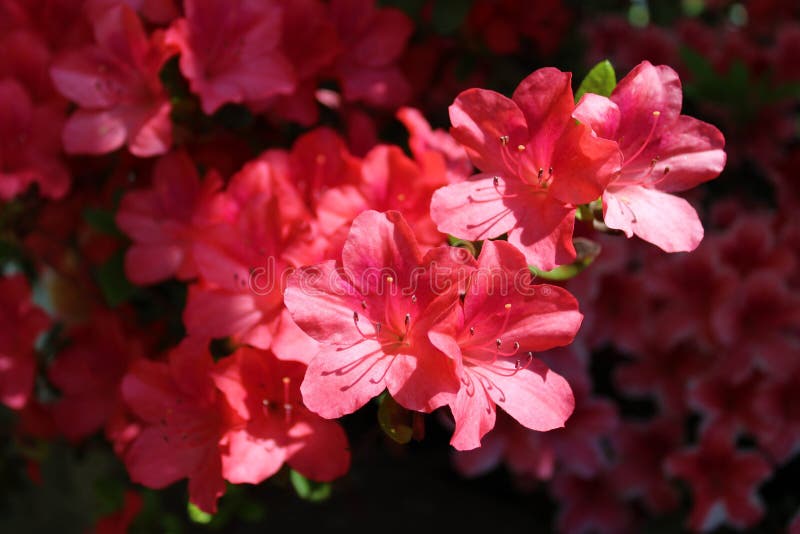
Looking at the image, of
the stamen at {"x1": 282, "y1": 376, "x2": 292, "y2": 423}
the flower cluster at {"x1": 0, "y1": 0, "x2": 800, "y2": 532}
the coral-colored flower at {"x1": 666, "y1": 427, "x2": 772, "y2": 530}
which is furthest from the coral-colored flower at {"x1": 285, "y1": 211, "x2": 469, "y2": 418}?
the coral-colored flower at {"x1": 666, "y1": 427, "x2": 772, "y2": 530}

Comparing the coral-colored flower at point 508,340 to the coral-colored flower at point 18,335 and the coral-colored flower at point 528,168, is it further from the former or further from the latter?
the coral-colored flower at point 18,335

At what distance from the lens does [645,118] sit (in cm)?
79

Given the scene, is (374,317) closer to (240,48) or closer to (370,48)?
(240,48)

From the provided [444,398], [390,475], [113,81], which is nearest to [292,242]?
[444,398]

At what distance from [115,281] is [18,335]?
17 centimetres

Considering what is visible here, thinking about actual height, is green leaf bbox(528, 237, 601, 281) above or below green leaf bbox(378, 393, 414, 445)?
above

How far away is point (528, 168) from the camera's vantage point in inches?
31.9

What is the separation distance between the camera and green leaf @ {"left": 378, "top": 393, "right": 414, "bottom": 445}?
2.52 feet

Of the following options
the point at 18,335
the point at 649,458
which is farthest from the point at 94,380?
the point at 649,458

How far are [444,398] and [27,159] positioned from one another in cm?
76

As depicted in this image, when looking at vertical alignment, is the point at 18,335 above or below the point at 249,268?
below

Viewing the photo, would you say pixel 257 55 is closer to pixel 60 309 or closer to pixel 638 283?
pixel 60 309

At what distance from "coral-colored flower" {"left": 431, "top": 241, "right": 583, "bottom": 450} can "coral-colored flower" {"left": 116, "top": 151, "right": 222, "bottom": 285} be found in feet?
1.50

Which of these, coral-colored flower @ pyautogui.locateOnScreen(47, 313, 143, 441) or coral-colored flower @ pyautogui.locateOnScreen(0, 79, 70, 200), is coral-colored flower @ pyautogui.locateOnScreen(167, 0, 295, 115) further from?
coral-colored flower @ pyautogui.locateOnScreen(47, 313, 143, 441)
